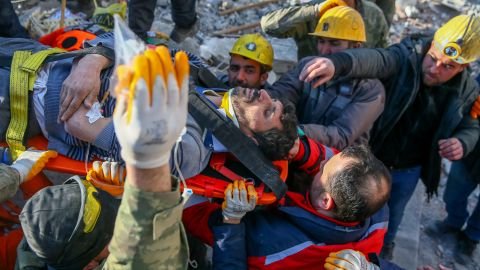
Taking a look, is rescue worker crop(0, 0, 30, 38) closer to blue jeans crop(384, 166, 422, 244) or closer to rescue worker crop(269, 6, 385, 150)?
rescue worker crop(269, 6, 385, 150)

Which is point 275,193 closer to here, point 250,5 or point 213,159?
point 213,159

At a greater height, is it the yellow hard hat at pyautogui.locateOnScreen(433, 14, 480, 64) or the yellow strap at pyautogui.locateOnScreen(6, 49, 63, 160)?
the yellow hard hat at pyautogui.locateOnScreen(433, 14, 480, 64)

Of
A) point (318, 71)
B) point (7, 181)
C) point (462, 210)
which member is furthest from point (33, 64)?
point (462, 210)

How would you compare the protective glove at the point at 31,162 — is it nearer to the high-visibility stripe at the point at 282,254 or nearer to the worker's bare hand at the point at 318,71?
the high-visibility stripe at the point at 282,254

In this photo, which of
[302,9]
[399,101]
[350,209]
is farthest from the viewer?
[302,9]

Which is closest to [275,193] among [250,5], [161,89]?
[161,89]

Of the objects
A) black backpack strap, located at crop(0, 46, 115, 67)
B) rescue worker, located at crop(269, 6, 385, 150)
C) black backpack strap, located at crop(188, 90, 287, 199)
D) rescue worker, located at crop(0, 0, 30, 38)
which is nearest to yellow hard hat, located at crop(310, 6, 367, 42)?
rescue worker, located at crop(269, 6, 385, 150)

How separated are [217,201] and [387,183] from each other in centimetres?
110

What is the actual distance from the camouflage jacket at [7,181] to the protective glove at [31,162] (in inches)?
2.5

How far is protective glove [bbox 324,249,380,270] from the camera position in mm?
2432

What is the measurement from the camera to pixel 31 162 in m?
2.61

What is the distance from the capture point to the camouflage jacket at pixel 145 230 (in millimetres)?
1502

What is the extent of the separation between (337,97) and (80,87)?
6.22 feet

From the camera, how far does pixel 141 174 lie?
145 centimetres
